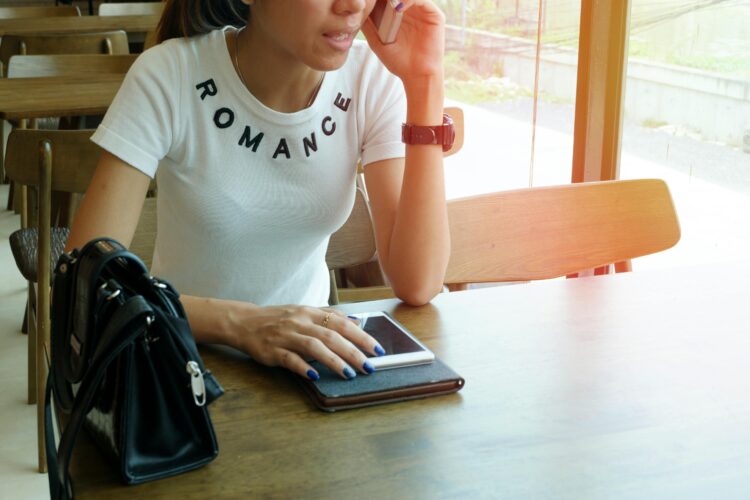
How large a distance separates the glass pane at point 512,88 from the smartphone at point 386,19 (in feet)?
5.18

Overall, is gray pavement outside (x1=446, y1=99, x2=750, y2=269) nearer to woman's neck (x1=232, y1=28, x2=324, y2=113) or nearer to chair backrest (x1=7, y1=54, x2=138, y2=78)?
woman's neck (x1=232, y1=28, x2=324, y2=113)

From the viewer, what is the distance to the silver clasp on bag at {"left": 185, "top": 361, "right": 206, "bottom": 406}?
86cm

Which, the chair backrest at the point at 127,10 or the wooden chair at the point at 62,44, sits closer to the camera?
the wooden chair at the point at 62,44

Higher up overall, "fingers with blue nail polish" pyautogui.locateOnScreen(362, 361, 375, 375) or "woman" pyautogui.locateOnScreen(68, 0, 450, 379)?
"woman" pyautogui.locateOnScreen(68, 0, 450, 379)

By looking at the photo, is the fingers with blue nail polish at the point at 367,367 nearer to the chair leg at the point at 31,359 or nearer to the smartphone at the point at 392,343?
the smartphone at the point at 392,343

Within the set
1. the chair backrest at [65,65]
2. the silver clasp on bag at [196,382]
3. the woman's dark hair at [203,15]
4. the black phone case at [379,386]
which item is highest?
the woman's dark hair at [203,15]

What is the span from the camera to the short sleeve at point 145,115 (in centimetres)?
141

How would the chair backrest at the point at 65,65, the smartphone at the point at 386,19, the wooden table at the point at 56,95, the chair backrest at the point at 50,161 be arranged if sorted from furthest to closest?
1. the chair backrest at the point at 65,65
2. the wooden table at the point at 56,95
3. the chair backrest at the point at 50,161
4. the smartphone at the point at 386,19

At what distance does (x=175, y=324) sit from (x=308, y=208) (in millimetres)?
726

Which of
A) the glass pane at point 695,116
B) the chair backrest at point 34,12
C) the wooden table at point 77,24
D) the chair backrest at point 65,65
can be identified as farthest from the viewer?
the chair backrest at point 34,12

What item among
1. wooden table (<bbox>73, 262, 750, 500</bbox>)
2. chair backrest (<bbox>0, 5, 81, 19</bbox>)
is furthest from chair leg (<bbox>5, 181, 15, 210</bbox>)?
wooden table (<bbox>73, 262, 750, 500</bbox>)

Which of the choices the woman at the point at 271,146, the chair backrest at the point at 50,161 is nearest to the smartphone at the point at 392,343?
the woman at the point at 271,146

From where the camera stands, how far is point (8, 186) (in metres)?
4.99

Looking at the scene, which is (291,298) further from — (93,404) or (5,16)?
(5,16)
